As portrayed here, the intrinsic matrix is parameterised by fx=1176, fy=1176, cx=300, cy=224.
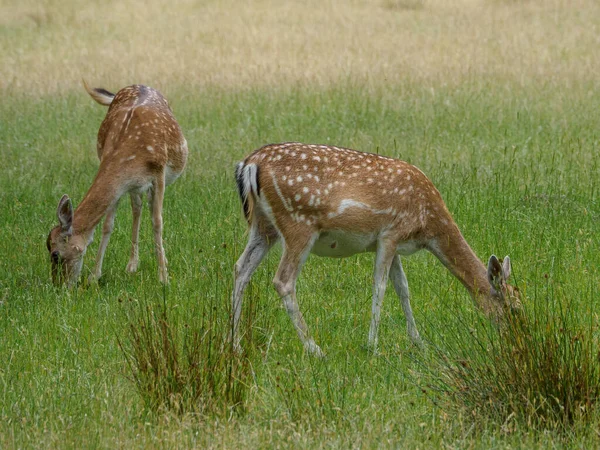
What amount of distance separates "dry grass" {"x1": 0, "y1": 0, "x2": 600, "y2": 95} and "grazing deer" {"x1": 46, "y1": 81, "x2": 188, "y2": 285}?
24.9ft

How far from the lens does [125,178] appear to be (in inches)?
381

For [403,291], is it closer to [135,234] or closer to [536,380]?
[536,380]

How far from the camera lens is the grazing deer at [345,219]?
25.2 ft

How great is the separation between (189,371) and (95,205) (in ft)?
12.0

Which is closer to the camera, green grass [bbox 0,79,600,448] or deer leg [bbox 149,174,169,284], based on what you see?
green grass [bbox 0,79,600,448]

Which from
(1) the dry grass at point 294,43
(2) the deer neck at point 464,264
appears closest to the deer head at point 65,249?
(2) the deer neck at point 464,264

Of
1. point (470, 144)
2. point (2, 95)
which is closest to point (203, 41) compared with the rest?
point (2, 95)

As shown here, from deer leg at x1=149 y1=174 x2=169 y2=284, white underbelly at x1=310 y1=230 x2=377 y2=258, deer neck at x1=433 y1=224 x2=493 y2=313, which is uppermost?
white underbelly at x1=310 y1=230 x2=377 y2=258

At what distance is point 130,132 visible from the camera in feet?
32.7

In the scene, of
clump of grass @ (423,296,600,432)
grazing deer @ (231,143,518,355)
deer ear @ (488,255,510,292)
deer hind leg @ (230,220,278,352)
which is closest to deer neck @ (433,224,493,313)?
grazing deer @ (231,143,518,355)

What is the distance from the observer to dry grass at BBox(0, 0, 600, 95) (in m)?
18.3

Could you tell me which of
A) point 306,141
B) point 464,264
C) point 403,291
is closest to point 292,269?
point 403,291

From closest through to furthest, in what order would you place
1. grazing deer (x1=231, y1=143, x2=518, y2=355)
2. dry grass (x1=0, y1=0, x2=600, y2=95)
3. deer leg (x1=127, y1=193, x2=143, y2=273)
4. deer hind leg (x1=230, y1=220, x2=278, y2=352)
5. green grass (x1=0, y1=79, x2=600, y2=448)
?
green grass (x1=0, y1=79, x2=600, y2=448)
grazing deer (x1=231, y1=143, x2=518, y2=355)
deer hind leg (x1=230, y1=220, x2=278, y2=352)
deer leg (x1=127, y1=193, x2=143, y2=273)
dry grass (x1=0, y1=0, x2=600, y2=95)

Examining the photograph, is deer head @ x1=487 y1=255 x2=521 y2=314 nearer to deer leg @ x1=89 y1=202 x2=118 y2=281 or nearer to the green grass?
the green grass
